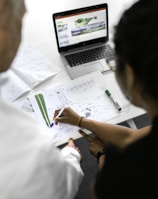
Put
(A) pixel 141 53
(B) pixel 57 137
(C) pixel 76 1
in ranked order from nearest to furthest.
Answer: (A) pixel 141 53 → (B) pixel 57 137 → (C) pixel 76 1

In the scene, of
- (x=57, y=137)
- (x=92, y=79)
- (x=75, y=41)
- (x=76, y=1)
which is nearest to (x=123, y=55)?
(x=57, y=137)

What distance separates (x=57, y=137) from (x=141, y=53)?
1.93 feet

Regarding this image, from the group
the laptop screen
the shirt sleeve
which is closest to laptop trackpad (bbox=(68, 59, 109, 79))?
the laptop screen

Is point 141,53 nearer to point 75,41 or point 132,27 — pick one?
point 132,27

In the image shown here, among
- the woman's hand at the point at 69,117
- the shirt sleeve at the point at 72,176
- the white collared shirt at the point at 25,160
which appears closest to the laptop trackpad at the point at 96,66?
the woman's hand at the point at 69,117

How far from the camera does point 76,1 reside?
184 centimetres

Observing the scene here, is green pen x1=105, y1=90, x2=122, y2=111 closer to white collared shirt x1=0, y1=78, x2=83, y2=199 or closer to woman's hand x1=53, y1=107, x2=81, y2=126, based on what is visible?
woman's hand x1=53, y1=107, x2=81, y2=126

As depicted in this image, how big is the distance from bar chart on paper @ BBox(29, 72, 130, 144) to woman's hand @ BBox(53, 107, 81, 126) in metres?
0.02

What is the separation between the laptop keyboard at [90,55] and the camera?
4.80 ft

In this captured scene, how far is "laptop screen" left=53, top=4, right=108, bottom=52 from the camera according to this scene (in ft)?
4.67

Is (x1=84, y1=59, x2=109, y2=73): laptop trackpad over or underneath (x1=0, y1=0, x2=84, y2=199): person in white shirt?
underneath

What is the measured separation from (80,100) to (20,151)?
56 centimetres

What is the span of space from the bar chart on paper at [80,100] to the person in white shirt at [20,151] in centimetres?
31

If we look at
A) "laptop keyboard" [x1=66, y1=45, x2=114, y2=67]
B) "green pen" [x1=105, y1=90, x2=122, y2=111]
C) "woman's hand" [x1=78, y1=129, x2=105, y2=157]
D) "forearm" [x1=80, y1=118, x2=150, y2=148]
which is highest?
"laptop keyboard" [x1=66, y1=45, x2=114, y2=67]
